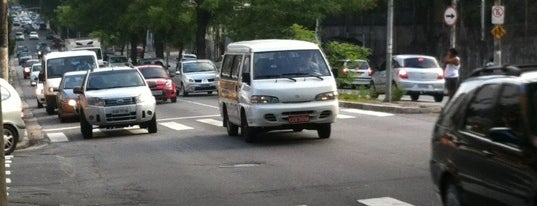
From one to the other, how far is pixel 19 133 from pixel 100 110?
335 cm

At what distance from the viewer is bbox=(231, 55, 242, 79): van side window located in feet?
67.3

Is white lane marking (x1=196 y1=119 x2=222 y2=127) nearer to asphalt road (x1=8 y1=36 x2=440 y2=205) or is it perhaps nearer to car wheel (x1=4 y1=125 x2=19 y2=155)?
asphalt road (x1=8 y1=36 x2=440 y2=205)

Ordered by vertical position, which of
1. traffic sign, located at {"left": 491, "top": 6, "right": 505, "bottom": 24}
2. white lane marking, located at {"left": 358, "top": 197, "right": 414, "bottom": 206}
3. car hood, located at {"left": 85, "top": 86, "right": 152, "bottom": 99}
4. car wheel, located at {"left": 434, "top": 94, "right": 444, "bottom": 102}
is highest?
traffic sign, located at {"left": 491, "top": 6, "right": 505, "bottom": 24}

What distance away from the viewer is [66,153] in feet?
66.8

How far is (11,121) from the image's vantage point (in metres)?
20.2

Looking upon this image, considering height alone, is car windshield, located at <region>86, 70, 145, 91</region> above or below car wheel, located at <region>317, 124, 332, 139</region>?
above

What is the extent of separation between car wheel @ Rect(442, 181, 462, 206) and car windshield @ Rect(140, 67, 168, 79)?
3065cm

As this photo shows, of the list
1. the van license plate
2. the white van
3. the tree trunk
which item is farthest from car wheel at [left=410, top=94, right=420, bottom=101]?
the tree trunk

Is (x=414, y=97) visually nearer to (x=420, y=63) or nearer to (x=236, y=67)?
(x=420, y=63)

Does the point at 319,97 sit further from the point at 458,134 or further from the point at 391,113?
the point at 458,134

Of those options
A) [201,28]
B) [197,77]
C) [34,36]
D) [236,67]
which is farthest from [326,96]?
[34,36]

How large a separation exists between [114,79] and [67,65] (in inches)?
486

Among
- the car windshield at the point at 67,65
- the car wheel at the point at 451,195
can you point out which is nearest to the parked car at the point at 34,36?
the car windshield at the point at 67,65

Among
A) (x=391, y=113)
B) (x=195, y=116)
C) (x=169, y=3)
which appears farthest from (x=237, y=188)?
(x=169, y=3)
